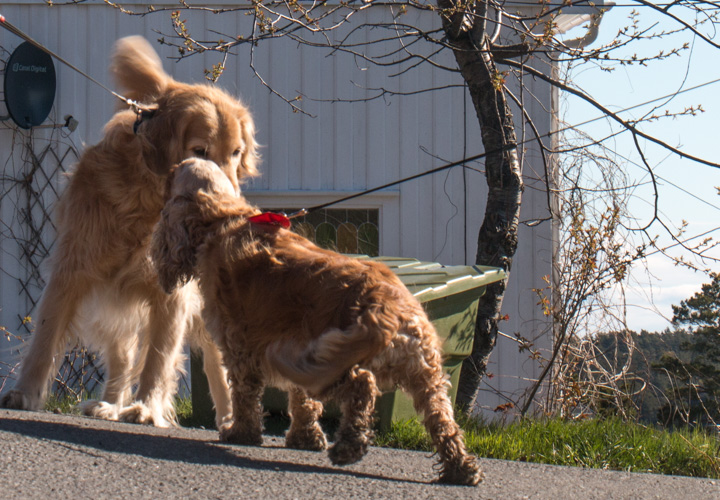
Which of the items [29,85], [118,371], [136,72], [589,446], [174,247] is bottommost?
[589,446]

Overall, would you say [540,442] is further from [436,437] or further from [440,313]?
[436,437]

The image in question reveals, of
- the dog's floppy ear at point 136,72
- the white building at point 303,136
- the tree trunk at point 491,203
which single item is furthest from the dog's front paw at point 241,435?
the white building at point 303,136

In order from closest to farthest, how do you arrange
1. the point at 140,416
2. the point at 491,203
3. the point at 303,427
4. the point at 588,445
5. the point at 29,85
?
the point at 303,427, the point at 140,416, the point at 588,445, the point at 491,203, the point at 29,85

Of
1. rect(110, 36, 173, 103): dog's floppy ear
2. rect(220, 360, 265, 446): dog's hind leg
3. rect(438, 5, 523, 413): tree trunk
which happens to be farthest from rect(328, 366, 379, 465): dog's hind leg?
rect(438, 5, 523, 413): tree trunk

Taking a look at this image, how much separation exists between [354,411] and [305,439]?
795 millimetres

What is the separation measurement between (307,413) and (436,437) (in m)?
0.80

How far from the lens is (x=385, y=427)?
4352 mm

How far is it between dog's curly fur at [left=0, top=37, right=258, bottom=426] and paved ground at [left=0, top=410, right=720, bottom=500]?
50 cm

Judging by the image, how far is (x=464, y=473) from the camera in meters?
2.82

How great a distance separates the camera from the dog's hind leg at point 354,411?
2721 mm

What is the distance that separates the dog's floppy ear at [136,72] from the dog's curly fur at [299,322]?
3.51 feet

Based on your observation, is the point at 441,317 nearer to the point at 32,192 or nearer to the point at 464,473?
the point at 464,473

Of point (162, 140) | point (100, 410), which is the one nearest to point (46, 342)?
point (100, 410)

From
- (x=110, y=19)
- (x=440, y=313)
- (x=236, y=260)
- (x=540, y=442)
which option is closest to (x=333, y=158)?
(x=110, y=19)
